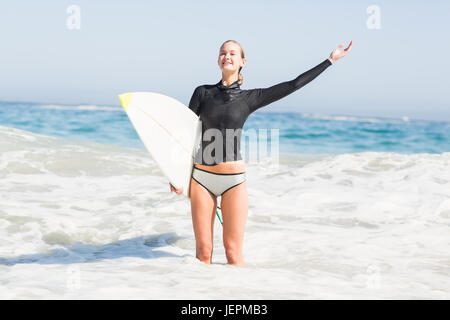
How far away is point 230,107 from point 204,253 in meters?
1.25

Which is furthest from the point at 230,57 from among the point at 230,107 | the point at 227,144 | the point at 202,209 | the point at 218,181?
the point at 202,209

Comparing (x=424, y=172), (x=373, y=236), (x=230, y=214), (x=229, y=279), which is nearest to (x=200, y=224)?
(x=230, y=214)

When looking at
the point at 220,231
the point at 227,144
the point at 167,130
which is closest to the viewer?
the point at 227,144

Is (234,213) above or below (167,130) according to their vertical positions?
below

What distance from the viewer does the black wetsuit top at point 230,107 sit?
379cm

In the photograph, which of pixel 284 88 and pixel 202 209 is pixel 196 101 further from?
pixel 202 209

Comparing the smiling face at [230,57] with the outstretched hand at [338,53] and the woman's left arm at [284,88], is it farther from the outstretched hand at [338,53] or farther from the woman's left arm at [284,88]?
the outstretched hand at [338,53]

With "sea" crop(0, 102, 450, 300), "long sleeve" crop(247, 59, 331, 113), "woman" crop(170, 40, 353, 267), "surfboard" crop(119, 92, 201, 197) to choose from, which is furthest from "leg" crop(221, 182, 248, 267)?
"long sleeve" crop(247, 59, 331, 113)

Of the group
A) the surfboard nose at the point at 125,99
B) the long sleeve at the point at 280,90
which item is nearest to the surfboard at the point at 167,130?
the surfboard nose at the point at 125,99

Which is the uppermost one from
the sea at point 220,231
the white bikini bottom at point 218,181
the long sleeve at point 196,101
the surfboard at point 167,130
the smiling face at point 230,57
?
the smiling face at point 230,57

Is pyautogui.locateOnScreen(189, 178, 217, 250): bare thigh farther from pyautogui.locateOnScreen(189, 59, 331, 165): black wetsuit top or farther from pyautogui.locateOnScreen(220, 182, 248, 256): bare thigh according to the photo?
pyautogui.locateOnScreen(189, 59, 331, 165): black wetsuit top

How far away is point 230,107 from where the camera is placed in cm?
380

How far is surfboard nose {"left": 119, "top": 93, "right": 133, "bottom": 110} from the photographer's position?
13.8 ft

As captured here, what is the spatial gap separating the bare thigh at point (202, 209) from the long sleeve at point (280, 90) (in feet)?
2.60
